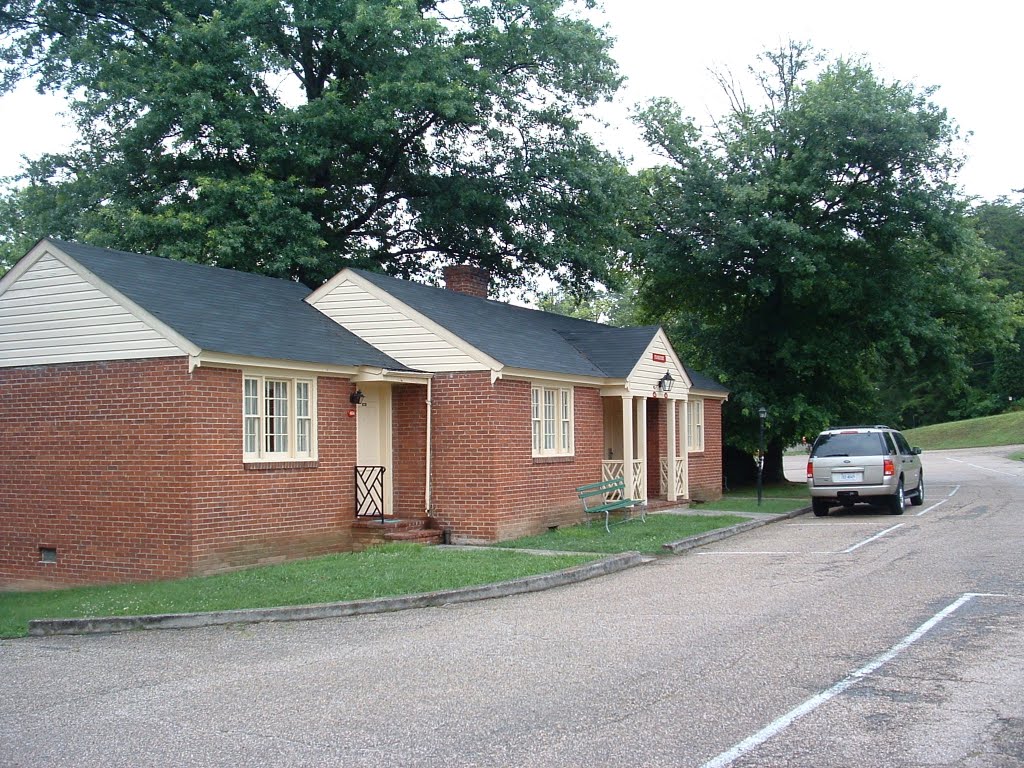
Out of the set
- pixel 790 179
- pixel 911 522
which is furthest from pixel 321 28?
pixel 911 522

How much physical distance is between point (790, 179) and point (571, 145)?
620cm

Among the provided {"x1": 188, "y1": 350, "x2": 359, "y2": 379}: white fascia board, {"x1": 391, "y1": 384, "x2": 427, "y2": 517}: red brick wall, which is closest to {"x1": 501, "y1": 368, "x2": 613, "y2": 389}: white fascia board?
{"x1": 391, "y1": 384, "x2": 427, "y2": 517}: red brick wall

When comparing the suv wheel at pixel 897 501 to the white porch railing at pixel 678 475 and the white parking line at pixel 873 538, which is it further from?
the white porch railing at pixel 678 475

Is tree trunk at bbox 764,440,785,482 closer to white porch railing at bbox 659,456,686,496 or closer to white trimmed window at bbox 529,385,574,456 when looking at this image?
white porch railing at bbox 659,456,686,496

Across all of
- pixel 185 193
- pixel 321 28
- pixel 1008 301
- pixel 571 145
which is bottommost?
pixel 1008 301

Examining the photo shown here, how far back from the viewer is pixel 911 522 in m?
19.4

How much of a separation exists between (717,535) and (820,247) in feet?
43.1

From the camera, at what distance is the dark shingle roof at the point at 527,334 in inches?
712

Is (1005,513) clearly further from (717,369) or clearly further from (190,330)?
(190,330)

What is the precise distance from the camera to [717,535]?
1808 centimetres

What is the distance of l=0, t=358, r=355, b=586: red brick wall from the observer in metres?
13.8

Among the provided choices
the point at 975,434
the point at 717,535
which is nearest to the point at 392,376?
the point at 717,535

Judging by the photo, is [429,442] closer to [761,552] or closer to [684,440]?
[761,552]

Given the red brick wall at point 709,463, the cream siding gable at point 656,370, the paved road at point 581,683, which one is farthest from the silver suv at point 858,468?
Answer: the paved road at point 581,683
